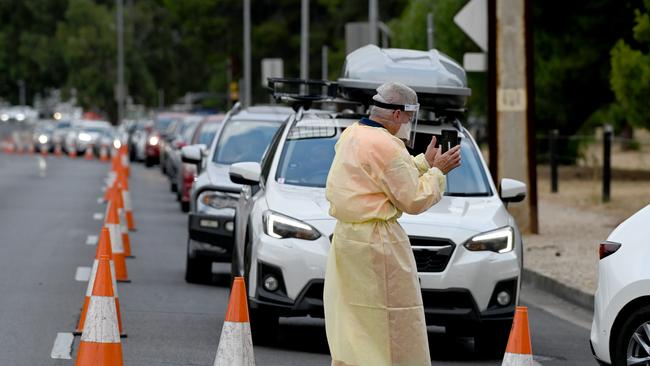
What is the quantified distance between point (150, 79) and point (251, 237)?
9177 centimetres

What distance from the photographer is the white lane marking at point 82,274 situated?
50.5 feet

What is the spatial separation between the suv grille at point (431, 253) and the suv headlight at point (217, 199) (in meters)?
5.61

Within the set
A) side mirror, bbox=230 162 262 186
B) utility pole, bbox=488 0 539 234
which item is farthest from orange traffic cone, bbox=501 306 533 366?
utility pole, bbox=488 0 539 234

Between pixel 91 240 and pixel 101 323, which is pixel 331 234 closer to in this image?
pixel 101 323

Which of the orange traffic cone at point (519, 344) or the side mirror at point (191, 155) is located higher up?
the side mirror at point (191, 155)

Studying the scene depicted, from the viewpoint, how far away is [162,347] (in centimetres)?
1123

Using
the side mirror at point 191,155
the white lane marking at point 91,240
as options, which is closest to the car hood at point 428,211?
the side mirror at point 191,155

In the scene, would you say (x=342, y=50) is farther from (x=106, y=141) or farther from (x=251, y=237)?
(x=251, y=237)

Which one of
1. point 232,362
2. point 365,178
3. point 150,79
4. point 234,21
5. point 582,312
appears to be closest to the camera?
point 365,178

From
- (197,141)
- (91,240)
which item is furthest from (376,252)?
(197,141)

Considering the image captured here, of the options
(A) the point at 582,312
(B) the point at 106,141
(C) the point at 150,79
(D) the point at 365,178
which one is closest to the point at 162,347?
(D) the point at 365,178

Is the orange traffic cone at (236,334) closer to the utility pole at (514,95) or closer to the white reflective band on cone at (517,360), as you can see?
the white reflective band on cone at (517,360)

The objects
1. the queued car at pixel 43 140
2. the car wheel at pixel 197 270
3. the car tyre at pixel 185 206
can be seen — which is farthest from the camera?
the queued car at pixel 43 140

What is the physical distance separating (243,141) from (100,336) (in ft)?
33.0
